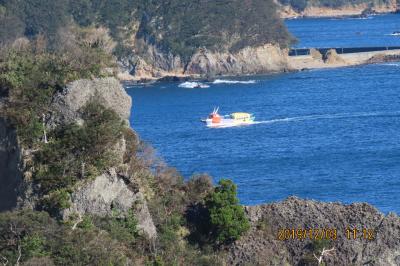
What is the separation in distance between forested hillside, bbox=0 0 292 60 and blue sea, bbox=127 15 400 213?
10.6 metres

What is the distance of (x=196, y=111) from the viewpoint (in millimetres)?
80000

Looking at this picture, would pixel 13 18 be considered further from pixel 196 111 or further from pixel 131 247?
pixel 131 247

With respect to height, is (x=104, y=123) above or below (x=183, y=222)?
above

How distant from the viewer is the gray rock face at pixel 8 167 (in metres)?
27.1

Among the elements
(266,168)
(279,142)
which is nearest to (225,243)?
(266,168)

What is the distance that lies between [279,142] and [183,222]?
34.5m

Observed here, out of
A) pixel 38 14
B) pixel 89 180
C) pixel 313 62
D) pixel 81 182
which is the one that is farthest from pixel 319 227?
pixel 38 14

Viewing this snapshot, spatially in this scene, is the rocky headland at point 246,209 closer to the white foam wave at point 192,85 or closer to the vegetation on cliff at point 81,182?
the vegetation on cliff at point 81,182

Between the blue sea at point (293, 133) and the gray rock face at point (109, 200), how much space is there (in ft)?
53.1

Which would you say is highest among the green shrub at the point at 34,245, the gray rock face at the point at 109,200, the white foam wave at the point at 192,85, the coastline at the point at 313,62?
the gray rock face at the point at 109,200

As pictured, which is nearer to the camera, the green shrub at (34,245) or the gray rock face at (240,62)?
the green shrub at (34,245)

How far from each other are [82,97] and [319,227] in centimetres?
571

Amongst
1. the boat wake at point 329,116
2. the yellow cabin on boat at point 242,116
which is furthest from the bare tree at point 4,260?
the yellow cabin on boat at point 242,116

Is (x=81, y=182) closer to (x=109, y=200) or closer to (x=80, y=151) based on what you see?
(x=109, y=200)
